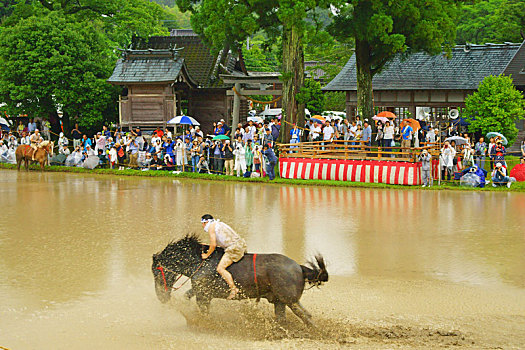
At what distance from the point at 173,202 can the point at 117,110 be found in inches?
724

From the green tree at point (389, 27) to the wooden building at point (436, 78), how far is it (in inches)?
241

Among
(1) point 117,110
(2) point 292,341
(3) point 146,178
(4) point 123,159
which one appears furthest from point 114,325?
(1) point 117,110

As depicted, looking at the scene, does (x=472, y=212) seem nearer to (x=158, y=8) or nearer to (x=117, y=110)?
(x=117, y=110)

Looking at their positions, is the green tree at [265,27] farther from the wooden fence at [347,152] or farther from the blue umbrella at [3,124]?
the blue umbrella at [3,124]

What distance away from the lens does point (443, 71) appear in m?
37.1

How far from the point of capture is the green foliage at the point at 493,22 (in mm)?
42750

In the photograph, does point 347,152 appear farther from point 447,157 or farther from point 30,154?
point 30,154

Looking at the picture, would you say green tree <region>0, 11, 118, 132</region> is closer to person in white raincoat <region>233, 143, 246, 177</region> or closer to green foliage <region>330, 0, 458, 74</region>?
person in white raincoat <region>233, 143, 246, 177</region>

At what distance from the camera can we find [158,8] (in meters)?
44.9

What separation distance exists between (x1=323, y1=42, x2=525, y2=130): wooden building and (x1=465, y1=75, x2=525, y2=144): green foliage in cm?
617

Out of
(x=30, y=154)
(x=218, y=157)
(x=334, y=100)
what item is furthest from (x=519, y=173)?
(x=334, y=100)

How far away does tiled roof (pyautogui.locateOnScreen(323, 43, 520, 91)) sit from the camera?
3625 cm

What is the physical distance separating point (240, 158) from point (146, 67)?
1185cm

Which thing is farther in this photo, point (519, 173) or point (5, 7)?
point (5, 7)
